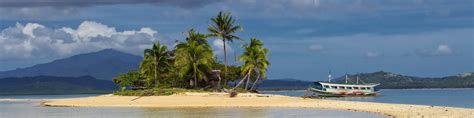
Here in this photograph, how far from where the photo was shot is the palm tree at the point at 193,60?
76.9 meters

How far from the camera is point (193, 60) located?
253 feet

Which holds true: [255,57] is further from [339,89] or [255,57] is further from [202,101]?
[339,89]

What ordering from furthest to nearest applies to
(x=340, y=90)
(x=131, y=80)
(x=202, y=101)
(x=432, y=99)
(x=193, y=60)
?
(x=340, y=90) → (x=432, y=99) → (x=131, y=80) → (x=193, y=60) → (x=202, y=101)

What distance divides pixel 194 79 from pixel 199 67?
6.14 ft

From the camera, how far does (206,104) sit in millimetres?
60344

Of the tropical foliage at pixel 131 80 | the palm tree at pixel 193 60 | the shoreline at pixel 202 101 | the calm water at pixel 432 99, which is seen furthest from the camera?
the tropical foliage at pixel 131 80

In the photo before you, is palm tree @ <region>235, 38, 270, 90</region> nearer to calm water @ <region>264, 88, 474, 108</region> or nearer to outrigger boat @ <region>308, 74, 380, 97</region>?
calm water @ <region>264, 88, 474, 108</region>

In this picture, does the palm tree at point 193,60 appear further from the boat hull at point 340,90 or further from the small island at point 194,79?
the boat hull at point 340,90

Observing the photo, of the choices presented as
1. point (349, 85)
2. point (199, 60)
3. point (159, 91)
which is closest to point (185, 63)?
point (199, 60)

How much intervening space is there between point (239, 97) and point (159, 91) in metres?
9.52

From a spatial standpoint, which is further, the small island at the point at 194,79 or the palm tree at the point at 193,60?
the palm tree at the point at 193,60

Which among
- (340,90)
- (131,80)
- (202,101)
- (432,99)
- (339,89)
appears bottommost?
(202,101)

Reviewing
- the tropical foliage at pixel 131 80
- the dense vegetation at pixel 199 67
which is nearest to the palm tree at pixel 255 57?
the dense vegetation at pixel 199 67

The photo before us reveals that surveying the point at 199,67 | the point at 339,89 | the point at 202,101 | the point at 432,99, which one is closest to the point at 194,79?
the point at 199,67
